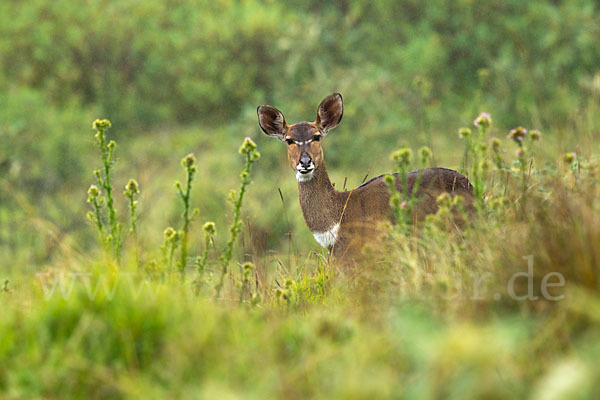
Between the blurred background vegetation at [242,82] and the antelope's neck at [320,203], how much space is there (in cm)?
605

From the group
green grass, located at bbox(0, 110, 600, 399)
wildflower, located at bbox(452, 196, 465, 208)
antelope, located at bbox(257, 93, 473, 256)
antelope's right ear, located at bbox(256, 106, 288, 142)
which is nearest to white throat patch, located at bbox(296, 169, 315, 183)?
antelope, located at bbox(257, 93, 473, 256)

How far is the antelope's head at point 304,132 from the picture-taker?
16.2 ft

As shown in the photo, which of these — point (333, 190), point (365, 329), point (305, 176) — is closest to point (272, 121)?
point (305, 176)

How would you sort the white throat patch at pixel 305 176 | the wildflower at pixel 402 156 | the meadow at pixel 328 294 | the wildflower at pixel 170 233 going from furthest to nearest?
the white throat patch at pixel 305 176 → the wildflower at pixel 170 233 → the wildflower at pixel 402 156 → the meadow at pixel 328 294

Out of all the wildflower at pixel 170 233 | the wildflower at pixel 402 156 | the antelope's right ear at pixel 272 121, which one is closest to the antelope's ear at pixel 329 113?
the antelope's right ear at pixel 272 121

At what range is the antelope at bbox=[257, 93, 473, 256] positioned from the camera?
4684 mm

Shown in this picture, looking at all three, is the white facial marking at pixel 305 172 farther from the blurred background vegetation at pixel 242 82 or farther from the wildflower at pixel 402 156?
the blurred background vegetation at pixel 242 82

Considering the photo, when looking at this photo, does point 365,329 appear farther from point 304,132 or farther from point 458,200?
point 304,132

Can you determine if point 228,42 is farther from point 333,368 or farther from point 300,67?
point 333,368

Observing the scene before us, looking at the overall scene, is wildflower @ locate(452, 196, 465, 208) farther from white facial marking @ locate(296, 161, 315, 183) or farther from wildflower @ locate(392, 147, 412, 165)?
white facial marking @ locate(296, 161, 315, 183)

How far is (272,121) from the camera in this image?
17.3 feet

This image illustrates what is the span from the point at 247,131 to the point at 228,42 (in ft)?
13.3

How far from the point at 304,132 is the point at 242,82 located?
12390 mm

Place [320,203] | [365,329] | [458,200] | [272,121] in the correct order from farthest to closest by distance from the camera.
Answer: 1. [272,121]
2. [320,203]
3. [458,200]
4. [365,329]
